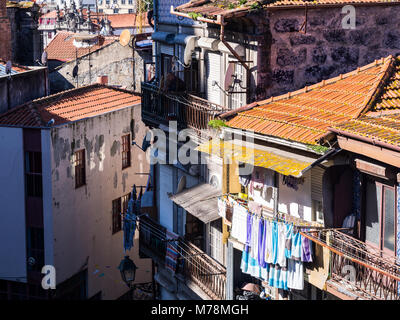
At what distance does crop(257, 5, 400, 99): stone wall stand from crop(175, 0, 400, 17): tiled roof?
0.26m

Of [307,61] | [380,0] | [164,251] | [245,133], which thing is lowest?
[164,251]

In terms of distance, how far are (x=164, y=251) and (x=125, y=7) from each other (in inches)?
5120

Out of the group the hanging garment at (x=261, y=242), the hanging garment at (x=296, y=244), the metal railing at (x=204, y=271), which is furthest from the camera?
the metal railing at (x=204, y=271)

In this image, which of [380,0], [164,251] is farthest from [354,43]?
[164,251]

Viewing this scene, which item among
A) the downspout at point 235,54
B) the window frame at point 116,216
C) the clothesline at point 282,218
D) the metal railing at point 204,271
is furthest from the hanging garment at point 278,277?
the window frame at point 116,216

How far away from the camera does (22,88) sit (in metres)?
33.0

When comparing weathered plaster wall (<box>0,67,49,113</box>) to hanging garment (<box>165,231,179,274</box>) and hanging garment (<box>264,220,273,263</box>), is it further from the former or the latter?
hanging garment (<box>264,220,273,263</box>)

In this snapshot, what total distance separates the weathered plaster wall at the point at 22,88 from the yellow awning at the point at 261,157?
14.2 m

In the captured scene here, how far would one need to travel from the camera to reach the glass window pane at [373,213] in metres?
15.8

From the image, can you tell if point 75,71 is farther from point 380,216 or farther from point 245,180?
point 380,216

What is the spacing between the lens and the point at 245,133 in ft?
60.0

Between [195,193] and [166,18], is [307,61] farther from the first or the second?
[166,18]

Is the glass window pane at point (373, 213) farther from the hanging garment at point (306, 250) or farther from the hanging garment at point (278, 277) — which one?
the hanging garment at point (278, 277)

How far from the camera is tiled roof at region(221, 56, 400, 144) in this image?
17.0 m
